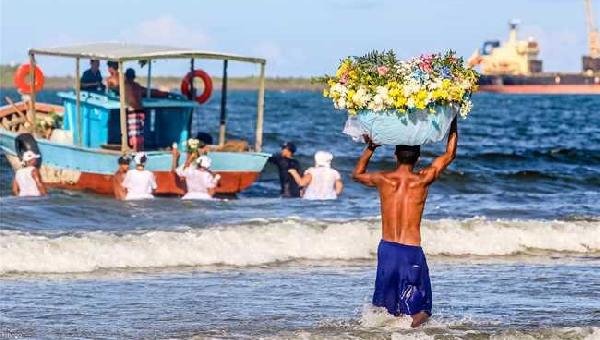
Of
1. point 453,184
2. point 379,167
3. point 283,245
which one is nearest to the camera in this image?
point 283,245

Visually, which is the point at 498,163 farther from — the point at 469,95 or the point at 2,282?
the point at 469,95

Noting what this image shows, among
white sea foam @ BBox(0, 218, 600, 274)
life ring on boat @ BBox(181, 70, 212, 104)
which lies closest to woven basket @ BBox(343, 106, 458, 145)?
white sea foam @ BBox(0, 218, 600, 274)

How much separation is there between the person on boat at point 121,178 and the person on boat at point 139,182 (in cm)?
5

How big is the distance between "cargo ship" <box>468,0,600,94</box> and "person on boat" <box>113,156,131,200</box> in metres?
99.9

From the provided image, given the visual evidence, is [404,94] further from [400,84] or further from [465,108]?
[465,108]

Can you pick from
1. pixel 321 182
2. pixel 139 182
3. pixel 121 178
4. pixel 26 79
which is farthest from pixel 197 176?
pixel 26 79

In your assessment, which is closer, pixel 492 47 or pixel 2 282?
pixel 2 282

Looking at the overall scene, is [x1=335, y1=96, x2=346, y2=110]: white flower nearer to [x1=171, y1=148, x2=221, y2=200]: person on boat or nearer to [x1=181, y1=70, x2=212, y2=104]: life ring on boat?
[x1=171, y1=148, x2=221, y2=200]: person on boat

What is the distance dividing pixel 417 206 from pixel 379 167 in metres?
22.1

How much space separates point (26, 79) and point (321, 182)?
5.60 meters

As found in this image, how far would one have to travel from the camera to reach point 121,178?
21.2m

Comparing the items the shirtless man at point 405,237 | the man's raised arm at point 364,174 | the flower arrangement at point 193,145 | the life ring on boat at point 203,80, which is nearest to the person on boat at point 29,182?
the flower arrangement at point 193,145

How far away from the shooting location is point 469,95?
33.7ft

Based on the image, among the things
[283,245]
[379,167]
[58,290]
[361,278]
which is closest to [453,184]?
[379,167]
